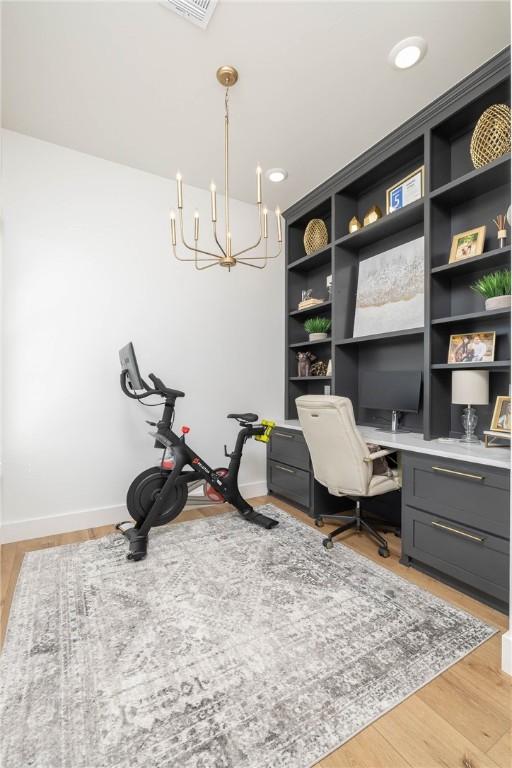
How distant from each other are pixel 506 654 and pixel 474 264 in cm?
206

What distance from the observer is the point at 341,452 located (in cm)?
237

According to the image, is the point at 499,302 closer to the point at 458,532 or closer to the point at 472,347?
the point at 472,347

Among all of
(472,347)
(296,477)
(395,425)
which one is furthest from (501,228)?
(296,477)

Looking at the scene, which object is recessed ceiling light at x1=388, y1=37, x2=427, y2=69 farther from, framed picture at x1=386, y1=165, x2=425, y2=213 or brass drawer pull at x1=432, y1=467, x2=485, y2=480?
brass drawer pull at x1=432, y1=467, x2=485, y2=480

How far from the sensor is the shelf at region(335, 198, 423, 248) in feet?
8.51

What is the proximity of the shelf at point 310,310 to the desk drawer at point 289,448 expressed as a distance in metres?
1.21

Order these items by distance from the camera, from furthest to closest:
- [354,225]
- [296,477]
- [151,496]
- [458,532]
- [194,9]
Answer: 1. [296,477]
2. [354,225]
3. [151,496]
4. [458,532]
5. [194,9]

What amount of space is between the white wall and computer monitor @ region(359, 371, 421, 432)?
1.24 metres

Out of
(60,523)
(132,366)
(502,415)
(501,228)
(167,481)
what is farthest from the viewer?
(60,523)

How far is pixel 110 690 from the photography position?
52.6 inches

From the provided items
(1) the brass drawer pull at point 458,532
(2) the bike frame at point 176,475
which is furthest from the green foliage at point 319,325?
(1) the brass drawer pull at point 458,532

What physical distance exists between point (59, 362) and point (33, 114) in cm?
171

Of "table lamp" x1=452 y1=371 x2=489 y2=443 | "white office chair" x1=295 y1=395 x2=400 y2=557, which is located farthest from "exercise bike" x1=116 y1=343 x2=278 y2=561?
"table lamp" x1=452 y1=371 x2=489 y2=443

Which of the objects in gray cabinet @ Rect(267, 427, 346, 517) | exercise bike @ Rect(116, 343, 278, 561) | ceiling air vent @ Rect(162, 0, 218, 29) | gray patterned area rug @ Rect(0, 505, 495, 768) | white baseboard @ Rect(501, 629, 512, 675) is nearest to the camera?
gray patterned area rug @ Rect(0, 505, 495, 768)
